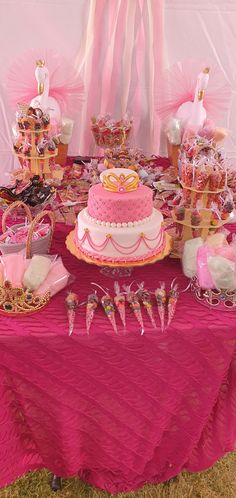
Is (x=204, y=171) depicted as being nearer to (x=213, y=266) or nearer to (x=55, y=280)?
(x=213, y=266)

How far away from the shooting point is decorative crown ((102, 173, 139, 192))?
116cm

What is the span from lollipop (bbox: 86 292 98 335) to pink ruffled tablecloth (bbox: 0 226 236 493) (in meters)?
0.02

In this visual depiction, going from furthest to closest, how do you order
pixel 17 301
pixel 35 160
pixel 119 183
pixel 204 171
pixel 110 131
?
pixel 110 131 → pixel 35 160 → pixel 204 171 → pixel 119 183 → pixel 17 301

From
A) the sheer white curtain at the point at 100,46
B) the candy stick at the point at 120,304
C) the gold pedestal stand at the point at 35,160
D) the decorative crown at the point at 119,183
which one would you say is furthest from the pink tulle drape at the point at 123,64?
the candy stick at the point at 120,304

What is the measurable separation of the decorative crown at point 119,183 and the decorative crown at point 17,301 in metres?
0.32

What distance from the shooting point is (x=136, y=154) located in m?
1.97

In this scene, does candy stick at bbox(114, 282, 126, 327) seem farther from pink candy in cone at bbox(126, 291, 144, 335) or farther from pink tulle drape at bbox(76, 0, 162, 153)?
pink tulle drape at bbox(76, 0, 162, 153)

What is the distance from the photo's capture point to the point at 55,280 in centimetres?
111

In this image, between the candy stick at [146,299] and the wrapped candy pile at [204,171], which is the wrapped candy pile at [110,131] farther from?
the candy stick at [146,299]

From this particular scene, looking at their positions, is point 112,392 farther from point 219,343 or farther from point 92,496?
point 92,496

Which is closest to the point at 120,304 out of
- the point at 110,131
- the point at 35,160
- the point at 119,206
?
the point at 119,206

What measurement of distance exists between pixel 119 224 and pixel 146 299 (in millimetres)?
191

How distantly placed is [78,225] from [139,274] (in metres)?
0.21

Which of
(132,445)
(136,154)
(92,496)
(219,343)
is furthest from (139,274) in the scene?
(136,154)
